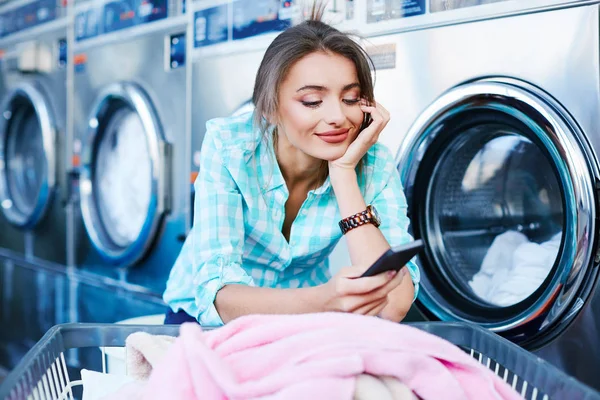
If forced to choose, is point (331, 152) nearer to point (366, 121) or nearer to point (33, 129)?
point (366, 121)

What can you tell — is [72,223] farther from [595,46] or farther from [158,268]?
[595,46]

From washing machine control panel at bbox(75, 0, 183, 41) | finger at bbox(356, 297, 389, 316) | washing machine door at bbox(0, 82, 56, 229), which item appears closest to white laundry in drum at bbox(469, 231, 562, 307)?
finger at bbox(356, 297, 389, 316)

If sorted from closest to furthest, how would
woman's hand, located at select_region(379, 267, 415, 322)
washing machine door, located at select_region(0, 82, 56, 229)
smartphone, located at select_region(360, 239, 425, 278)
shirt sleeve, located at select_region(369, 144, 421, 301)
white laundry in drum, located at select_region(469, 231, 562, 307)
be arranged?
smartphone, located at select_region(360, 239, 425, 278) → woman's hand, located at select_region(379, 267, 415, 322) → shirt sleeve, located at select_region(369, 144, 421, 301) → white laundry in drum, located at select_region(469, 231, 562, 307) → washing machine door, located at select_region(0, 82, 56, 229)

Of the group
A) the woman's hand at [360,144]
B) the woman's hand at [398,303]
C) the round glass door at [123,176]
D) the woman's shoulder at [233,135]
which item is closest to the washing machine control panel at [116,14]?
the round glass door at [123,176]

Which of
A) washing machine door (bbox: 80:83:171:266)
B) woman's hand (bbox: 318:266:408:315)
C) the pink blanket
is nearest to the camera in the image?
the pink blanket

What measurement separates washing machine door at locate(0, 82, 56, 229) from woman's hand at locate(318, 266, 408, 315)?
241 centimetres

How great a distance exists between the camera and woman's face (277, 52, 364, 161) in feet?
3.80

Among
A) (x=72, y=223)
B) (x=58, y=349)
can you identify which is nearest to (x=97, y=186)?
(x=72, y=223)

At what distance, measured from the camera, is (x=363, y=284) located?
885 millimetres

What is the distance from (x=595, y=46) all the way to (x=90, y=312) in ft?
7.08

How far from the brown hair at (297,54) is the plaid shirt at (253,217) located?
100 mm

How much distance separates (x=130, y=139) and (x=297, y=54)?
1.55 meters

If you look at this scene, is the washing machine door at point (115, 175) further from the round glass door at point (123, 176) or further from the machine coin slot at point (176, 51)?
the machine coin slot at point (176, 51)

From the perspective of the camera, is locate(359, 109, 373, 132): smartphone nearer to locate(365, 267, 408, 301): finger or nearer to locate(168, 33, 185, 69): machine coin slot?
locate(365, 267, 408, 301): finger
